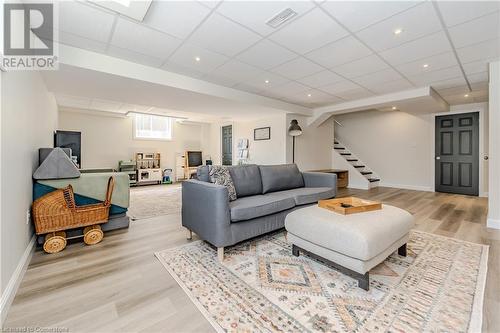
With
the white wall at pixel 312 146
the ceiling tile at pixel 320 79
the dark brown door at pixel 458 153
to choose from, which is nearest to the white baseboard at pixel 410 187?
the dark brown door at pixel 458 153

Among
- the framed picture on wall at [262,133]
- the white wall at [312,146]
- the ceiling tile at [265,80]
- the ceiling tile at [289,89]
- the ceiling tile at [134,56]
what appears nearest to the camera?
the ceiling tile at [134,56]

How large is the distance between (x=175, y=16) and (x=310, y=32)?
142 centimetres

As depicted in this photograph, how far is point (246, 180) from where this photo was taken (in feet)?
10.3

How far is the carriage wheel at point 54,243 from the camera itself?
2.33m

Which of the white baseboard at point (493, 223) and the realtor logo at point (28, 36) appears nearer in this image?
the realtor logo at point (28, 36)

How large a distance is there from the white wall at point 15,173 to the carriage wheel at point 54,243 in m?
0.14

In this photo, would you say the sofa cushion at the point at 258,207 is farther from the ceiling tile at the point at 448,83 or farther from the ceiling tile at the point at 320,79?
the ceiling tile at the point at 448,83

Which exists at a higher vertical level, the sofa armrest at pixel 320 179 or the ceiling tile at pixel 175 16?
the ceiling tile at pixel 175 16

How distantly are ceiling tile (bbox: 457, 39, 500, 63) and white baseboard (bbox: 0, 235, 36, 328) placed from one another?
5.10m

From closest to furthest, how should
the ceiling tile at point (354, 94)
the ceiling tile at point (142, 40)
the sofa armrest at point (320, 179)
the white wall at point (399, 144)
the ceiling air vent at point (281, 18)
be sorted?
the ceiling air vent at point (281, 18) → the ceiling tile at point (142, 40) → the sofa armrest at point (320, 179) → the ceiling tile at point (354, 94) → the white wall at point (399, 144)

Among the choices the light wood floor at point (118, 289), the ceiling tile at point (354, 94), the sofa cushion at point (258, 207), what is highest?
the ceiling tile at point (354, 94)

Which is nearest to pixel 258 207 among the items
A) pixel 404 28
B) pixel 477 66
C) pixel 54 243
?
pixel 54 243

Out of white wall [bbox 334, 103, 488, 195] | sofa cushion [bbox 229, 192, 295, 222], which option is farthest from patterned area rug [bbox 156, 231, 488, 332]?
white wall [bbox 334, 103, 488, 195]

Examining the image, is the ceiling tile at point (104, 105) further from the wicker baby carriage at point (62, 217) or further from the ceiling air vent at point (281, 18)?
the ceiling air vent at point (281, 18)
